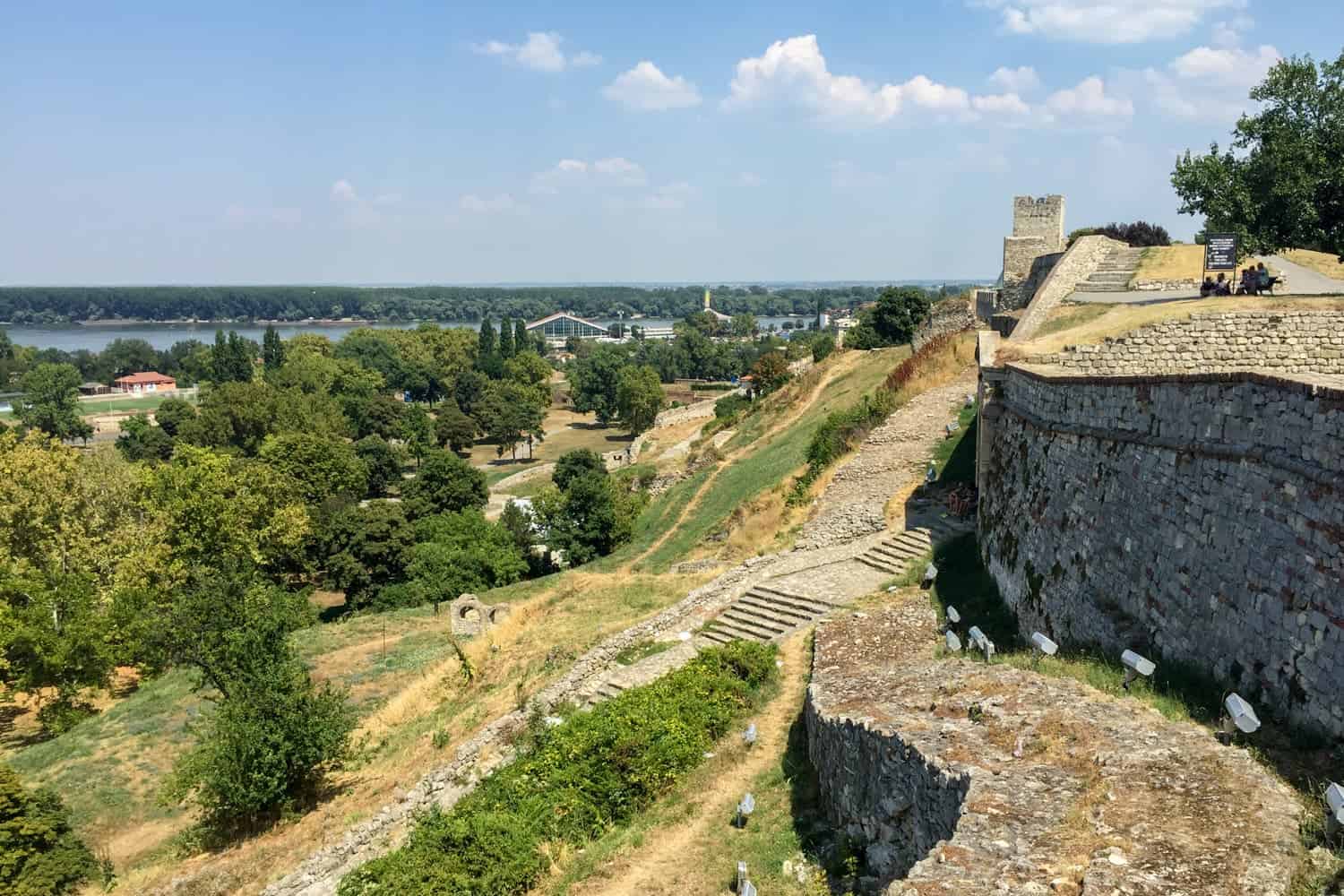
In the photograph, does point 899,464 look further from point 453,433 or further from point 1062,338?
point 453,433

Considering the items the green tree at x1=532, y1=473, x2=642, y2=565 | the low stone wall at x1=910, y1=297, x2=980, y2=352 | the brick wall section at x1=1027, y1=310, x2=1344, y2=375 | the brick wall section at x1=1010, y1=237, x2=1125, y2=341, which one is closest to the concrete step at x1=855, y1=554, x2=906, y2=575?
the brick wall section at x1=1027, y1=310, x2=1344, y2=375

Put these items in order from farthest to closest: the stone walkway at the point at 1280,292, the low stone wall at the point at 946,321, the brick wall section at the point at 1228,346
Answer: the low stone wall at the point at 946,321 → the stone walkway at the point at 1280,292 → the brick wall section at the point at 1228,346

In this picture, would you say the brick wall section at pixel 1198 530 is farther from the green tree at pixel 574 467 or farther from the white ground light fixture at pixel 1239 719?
the green tree at pixel 574 467

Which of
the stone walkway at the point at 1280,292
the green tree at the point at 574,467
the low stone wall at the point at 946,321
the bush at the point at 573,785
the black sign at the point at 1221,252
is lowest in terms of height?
the green tree at the point at 574,467

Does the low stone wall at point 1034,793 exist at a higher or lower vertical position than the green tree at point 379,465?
higher

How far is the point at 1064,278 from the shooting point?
26.1 metres

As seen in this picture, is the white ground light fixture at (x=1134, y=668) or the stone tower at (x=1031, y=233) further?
the stone tower at (x=1031, y=233)

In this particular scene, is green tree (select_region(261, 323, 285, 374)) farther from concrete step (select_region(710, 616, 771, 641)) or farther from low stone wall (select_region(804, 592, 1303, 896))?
low stone wall (select_region(804, 592, 1303, 896))

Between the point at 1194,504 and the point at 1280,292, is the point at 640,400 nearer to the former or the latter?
the point at 1280,292

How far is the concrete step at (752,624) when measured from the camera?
1683 centimetres

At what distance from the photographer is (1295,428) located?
819cm

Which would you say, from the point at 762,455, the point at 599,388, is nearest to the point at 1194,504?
the point at 762,455

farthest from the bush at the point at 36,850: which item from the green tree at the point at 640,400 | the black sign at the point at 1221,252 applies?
the green tree at the point at 640,400

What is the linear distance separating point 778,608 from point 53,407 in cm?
9015
